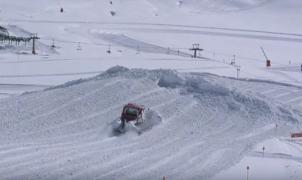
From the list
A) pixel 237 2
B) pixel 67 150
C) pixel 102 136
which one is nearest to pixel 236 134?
pixel 102 136

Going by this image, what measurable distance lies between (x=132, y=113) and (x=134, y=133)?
0.39 m

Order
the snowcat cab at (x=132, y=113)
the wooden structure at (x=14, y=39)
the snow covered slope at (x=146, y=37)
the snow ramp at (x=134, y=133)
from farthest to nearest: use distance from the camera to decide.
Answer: the wooden structure at (x=14, y=39), the snow covered slope at (x=146, y=37), the snowcat cab at (x=132, y=113), the snow ramp at (x=134, y=133)

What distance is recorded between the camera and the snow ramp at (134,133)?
302 inches

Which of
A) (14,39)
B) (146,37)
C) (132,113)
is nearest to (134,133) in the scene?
(132,113)

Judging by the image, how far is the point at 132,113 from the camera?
9.45 meters

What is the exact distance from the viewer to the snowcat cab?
9320 millimetres

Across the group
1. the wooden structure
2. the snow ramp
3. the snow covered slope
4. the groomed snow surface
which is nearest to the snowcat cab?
the groomed snow surface

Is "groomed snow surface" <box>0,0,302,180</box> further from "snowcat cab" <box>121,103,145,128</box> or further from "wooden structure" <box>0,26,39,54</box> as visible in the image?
"wooden structure" <box>0,26,39,54</box>

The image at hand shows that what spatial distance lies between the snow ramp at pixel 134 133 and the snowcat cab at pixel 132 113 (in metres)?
0.26

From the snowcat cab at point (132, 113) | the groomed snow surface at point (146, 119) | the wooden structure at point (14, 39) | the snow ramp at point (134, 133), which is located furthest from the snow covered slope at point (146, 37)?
the snowcat cab at point (132, 113)

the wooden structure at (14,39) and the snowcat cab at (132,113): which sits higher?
the wooden structure at (14,39)

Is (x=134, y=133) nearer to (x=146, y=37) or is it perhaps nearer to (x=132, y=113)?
(x=132, y=113)

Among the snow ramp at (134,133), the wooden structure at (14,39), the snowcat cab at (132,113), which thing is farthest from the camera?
the wooden structure at (14,39)

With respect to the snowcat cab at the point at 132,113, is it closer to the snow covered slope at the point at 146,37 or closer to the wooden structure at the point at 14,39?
the snow covered slope at the point at 146,37
